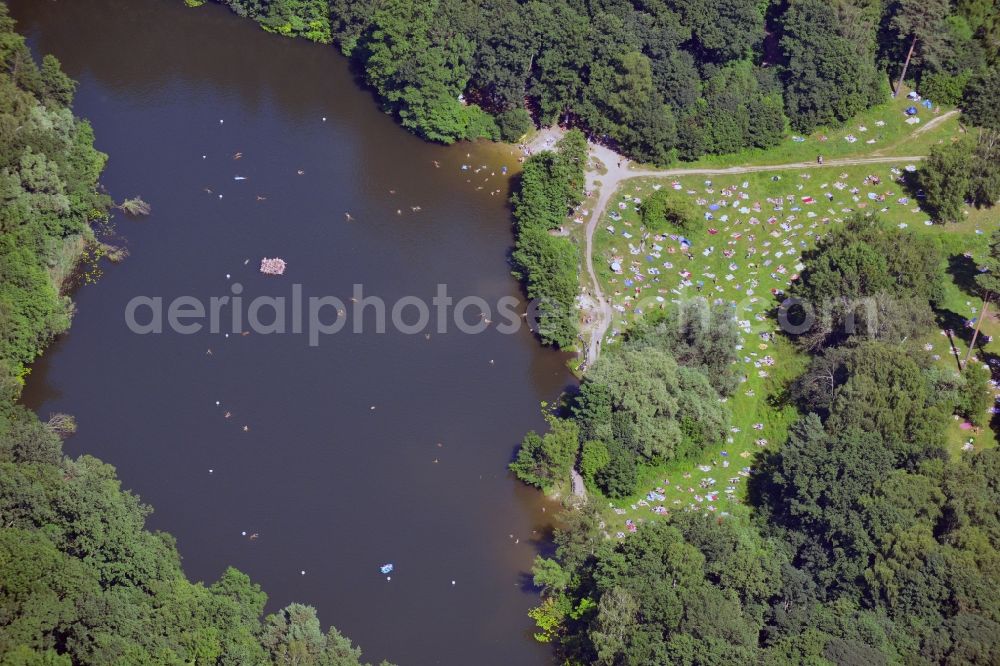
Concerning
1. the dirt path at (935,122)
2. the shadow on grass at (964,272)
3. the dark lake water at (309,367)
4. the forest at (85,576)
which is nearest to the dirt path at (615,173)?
the dirt path at (935,122)

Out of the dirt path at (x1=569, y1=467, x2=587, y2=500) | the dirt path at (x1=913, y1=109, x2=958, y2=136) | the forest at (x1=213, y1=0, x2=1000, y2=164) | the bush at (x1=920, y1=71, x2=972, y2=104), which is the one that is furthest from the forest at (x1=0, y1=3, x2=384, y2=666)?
the bush at (x1=920, y1=71, x2=972, y2=104)

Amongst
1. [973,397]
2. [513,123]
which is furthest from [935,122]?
[513,123]

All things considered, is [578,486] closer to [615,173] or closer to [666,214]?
[666,214]

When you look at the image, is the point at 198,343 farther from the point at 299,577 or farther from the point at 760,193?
the point at 760,193

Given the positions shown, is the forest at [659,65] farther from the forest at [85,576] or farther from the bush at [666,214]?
the forest at [85,576]

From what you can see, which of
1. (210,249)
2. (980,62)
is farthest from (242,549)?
(980,62)

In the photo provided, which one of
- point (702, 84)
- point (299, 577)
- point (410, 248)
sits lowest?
point (299, 577)
